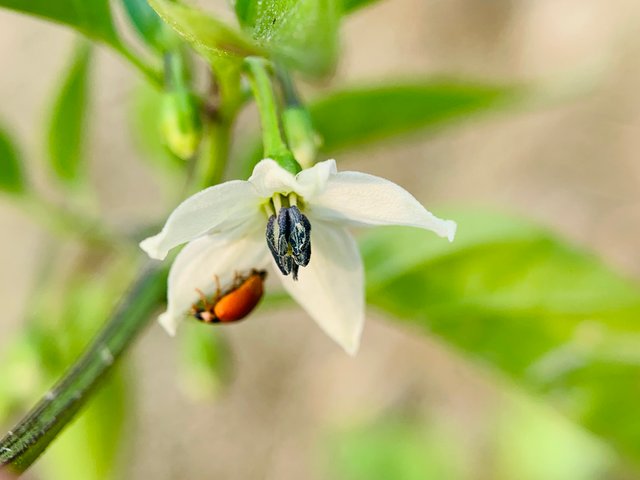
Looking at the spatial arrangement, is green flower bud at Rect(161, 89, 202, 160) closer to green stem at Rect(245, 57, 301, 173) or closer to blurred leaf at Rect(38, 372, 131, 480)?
green stem at Rect(245, 57, 301, 173)

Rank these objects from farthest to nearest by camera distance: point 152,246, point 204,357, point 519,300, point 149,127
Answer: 1. point 149,127
2. point 204,357
3. point 519,300
4. point 152,246

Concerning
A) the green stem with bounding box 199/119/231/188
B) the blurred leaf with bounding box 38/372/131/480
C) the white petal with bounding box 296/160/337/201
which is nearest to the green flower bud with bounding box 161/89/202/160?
the green stem with bounding box 199/119/231/188

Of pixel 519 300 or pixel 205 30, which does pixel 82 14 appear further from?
A: pixel 519 300

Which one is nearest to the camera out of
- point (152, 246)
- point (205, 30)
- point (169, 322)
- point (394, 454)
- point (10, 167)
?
point (205, 30)

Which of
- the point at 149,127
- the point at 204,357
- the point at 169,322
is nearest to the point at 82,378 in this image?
the point at 169,322

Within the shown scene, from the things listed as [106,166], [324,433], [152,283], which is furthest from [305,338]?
[152,283]

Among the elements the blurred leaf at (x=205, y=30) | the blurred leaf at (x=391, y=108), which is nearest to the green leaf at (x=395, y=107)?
the blurred leaf at (x=391, y=108)

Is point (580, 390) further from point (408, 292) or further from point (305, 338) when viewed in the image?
point (305, 338)

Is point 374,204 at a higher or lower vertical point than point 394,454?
higher
